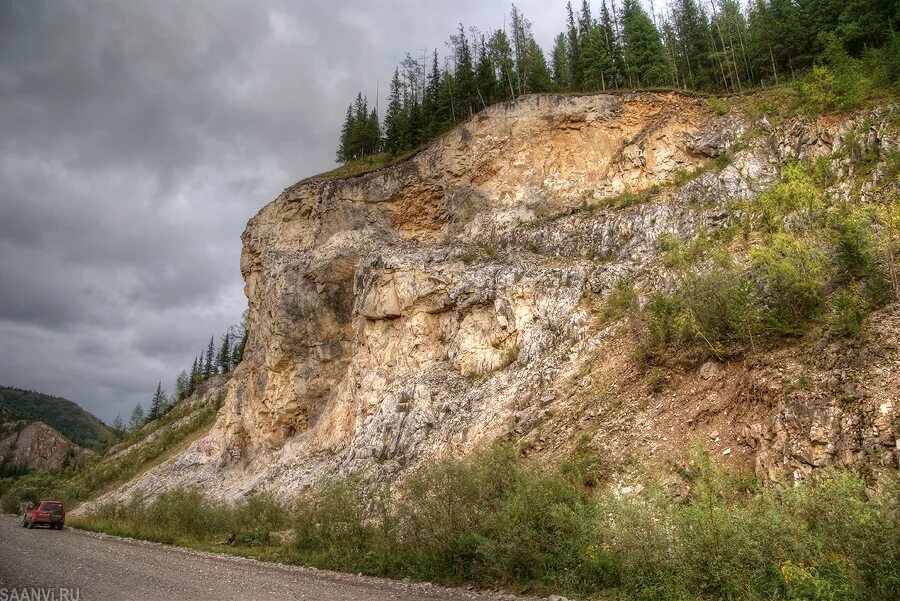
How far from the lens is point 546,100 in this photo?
3456cm

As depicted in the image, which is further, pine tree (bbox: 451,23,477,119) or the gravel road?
pine tree (bbox: 451,23,477,119)

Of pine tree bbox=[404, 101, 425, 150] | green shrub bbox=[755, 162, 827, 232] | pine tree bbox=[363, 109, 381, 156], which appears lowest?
green shrub bbox=[755, 162, 827, 232]

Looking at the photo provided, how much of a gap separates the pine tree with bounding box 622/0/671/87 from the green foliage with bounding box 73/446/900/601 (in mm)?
34267

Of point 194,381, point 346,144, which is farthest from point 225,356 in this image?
point 346,144

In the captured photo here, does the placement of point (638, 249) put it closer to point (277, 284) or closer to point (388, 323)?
point (388, 323)

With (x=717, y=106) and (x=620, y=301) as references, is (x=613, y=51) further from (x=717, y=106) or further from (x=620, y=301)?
(x=620, y=301)

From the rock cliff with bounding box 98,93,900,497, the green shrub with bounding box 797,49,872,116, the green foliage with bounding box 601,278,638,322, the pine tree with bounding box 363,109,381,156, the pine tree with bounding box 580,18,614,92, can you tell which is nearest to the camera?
the rock cliff with bounding box 98,93,900,497

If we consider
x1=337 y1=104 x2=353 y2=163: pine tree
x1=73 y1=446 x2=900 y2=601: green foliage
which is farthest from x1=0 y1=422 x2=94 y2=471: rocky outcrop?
x1=73 y1=446 x2=900 y2=601: green foliage

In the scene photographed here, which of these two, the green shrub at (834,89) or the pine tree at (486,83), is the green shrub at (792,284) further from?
the pine tree at (486,83)

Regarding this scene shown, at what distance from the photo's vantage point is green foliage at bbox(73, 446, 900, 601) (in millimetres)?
8141

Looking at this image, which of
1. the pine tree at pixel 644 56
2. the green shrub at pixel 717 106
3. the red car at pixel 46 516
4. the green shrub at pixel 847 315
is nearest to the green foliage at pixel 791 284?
the green shrub at pixel 847 315

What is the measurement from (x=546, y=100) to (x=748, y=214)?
16.5m

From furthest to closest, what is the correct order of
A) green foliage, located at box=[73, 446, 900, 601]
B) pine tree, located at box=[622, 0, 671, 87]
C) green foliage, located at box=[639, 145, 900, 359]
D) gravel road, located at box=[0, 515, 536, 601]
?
pine tree, located at box=[622, 0, 671, 87] < green foliage, located at box=[639, 145, 900, 359] < gravel road, located at box=[0, 515, 536, 601] < green foliage, located at box=[73, 446, 900, 601]

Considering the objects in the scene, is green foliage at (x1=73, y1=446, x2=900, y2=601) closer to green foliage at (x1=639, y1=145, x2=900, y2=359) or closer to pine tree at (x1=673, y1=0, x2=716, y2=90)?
green foliage at (x1=639, y1=145, x2=900, y2=359)
